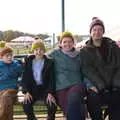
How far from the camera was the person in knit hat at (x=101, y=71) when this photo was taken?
5.65 meters

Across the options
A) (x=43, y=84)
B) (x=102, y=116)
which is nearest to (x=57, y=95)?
(x=43, y=84)

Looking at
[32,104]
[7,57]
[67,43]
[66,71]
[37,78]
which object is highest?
[67,43]

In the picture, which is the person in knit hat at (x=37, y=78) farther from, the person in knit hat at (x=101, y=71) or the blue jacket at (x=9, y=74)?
the person in knit hat at (x=101, y=71)

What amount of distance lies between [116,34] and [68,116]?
24.0 ft

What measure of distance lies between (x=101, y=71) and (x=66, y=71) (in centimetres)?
51

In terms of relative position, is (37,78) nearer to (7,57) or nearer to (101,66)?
(7,57)

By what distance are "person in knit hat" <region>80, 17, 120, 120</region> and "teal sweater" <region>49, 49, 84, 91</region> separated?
0.39 ft

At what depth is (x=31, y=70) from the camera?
616 cm

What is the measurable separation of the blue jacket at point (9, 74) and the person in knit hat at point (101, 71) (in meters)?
1.03

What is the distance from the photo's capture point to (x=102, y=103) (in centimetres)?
565

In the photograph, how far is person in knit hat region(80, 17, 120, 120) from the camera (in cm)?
565

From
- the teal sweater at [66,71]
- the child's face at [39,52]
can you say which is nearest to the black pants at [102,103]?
the teal sweater at [66,71]

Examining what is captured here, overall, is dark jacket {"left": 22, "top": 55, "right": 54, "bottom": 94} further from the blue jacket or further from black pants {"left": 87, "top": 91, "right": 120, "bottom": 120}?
black pants {"left": 87, "top": 91, "right": 120, "bottom": 120}

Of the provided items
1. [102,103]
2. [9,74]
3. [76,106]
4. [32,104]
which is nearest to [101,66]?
[102,103]
